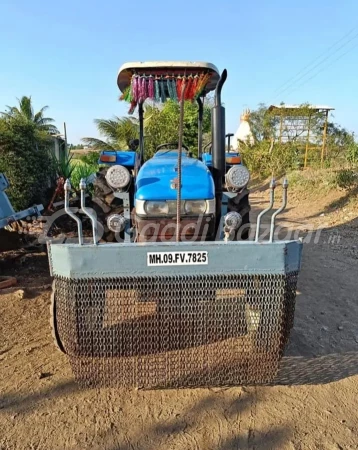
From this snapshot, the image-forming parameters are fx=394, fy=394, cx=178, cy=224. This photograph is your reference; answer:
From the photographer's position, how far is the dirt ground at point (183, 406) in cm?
221

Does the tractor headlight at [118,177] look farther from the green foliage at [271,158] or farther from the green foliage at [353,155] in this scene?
the green foliage at [271,158]

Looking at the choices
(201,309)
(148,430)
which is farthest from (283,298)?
(148,430)

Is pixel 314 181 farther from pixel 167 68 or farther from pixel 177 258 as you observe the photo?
pixel 177 258

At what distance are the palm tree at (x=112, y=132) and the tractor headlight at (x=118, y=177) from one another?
13.2 m

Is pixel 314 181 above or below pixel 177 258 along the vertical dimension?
below

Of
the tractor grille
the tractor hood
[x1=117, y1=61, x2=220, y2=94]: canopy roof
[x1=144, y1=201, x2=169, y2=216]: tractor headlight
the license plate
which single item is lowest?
the tractor grille

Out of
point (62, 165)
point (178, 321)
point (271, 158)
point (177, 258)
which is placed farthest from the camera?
point (271, 158)

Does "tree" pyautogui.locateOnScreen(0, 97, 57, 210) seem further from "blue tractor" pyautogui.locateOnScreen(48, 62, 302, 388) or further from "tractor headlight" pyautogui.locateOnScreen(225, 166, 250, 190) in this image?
"blue tractor" pyautogui.locateOnScreen(48, 62, 302, 388)

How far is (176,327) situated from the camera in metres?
2.41

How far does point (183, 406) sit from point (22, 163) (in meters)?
5.82

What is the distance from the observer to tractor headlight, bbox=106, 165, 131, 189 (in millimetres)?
3783

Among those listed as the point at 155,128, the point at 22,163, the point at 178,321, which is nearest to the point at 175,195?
the point at 178,321

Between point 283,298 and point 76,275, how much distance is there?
1239 mm

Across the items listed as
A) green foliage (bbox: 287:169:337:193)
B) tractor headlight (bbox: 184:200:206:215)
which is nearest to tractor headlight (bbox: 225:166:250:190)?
tractor headlight (bbox: 184:200:206:215)
